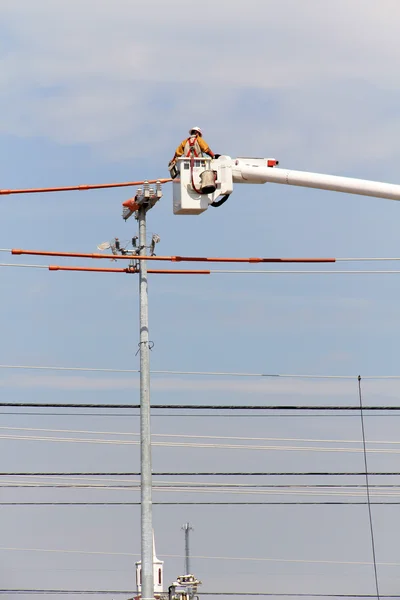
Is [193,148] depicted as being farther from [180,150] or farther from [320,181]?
[320,181]

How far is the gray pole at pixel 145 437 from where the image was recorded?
23.8 m

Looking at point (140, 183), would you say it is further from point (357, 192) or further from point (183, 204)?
point (357, 192)

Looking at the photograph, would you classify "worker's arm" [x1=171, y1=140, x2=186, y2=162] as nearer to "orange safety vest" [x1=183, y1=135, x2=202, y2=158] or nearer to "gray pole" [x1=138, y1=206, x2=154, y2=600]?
"orange safety vest" [x1=183, y1=135, x2=202, y2=158]

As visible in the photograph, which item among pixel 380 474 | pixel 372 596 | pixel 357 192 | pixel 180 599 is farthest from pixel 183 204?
pixel 180 599

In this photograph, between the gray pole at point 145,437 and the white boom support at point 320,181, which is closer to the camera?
the white boom support at point 320,181

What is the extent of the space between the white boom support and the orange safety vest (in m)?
1.01

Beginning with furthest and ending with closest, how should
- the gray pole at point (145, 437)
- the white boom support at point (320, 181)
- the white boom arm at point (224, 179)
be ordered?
1. the gray pole at point (145, 437)
2. the white boom arm at point (224, 179)
3. the white boom support at point (320, 181)

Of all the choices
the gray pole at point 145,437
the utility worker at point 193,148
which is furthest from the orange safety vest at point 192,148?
the gray pole at point 145,437

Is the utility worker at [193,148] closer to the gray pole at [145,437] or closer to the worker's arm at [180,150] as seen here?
the worker's arm at [180,150]

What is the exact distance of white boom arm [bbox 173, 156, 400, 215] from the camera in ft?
74.4

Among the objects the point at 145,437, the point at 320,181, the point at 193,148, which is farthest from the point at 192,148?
the point at 145,437

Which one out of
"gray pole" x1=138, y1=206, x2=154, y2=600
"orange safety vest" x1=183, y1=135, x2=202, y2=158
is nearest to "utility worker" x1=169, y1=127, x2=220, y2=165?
"orange safety vest" x1=183, y1=135, x2=202, y2=158

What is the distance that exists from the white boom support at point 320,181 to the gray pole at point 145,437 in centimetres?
276

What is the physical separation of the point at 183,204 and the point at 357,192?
3482 millimetres
